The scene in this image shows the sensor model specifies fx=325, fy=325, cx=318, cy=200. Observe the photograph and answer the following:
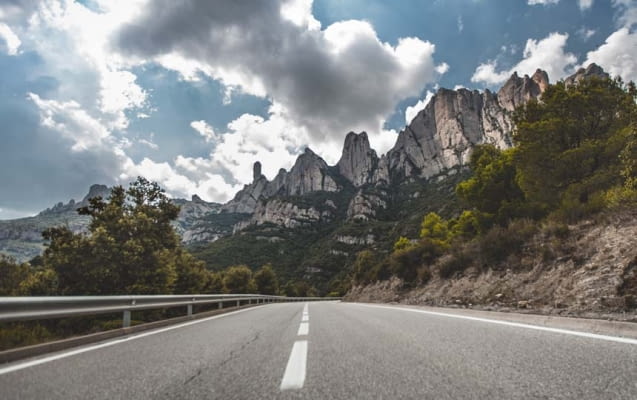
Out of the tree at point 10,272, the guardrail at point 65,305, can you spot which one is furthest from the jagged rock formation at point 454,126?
the guardrail at point 65,305

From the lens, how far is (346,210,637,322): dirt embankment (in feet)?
21.4

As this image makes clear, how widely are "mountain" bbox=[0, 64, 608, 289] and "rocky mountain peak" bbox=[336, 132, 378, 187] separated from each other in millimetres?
568

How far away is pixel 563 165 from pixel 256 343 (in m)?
17.2

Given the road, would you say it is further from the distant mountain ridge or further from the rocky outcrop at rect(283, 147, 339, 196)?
the rocky outcrop at rect(283, 147, 339, 196)

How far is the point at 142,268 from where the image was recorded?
1631cm

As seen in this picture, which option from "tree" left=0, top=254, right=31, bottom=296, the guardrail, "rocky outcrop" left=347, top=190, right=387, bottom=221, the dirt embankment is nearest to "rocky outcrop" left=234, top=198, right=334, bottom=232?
"rocky outcrop" left=347, top=190, right=387, bottom=221

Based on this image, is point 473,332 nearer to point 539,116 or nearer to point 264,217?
point 539,116

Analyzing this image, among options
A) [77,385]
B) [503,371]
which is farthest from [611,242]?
[77,385]

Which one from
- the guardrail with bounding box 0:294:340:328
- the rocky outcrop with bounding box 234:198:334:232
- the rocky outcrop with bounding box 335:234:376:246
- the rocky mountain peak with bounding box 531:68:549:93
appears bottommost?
the guardrail with bounding box 0:294:340:328

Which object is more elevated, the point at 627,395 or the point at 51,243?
the point at 51,243

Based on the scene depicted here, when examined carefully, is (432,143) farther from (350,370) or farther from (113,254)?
(350,370)

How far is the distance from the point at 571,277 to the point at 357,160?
17907 centimetres

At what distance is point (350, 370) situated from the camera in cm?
279

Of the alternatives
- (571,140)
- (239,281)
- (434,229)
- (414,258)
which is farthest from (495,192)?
(239,281)
